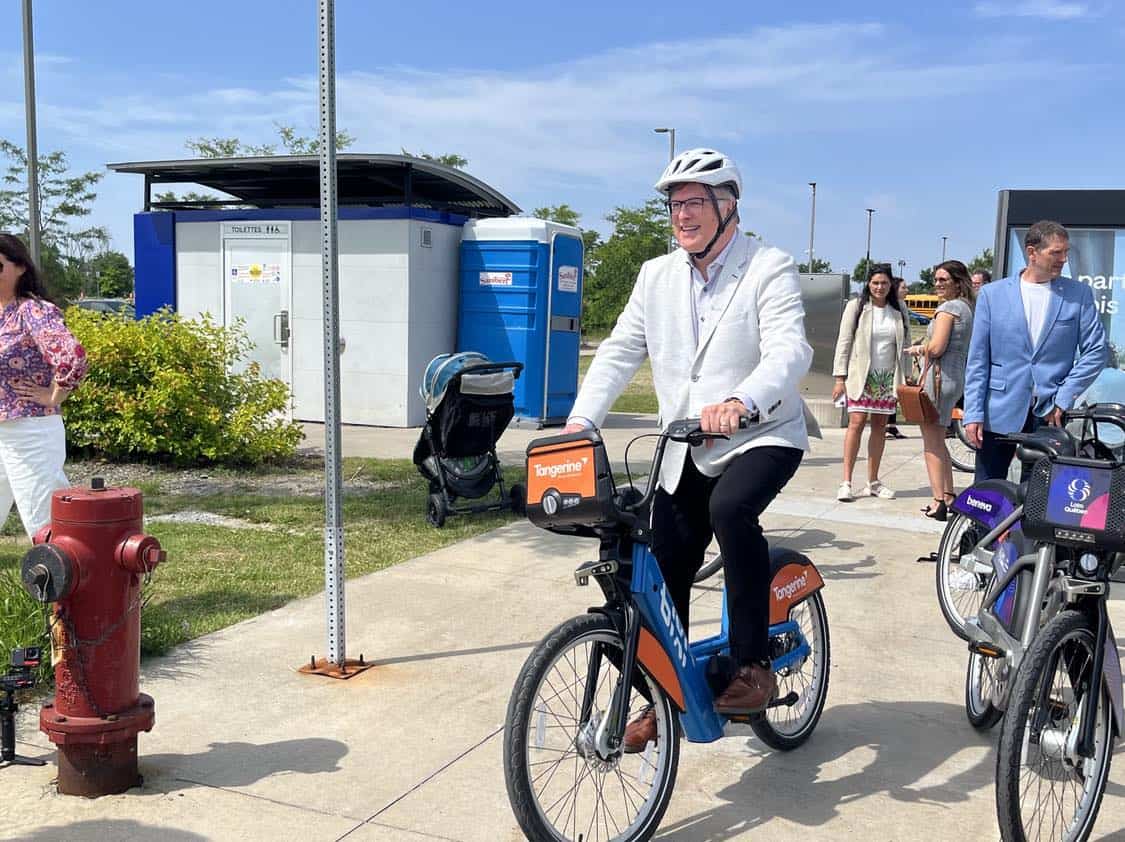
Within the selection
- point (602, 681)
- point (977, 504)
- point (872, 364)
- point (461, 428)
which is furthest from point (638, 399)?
point (602, 681)

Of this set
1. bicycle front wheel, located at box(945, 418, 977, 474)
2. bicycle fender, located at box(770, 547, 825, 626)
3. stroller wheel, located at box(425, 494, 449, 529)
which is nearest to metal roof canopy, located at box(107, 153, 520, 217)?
stroller wheel, located at box(425, 494, 449, 529)

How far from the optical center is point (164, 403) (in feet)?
30.5

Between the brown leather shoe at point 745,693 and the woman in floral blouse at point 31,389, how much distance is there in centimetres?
314

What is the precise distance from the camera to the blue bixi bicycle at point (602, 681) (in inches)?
113

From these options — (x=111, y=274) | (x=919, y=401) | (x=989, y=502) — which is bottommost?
(x=989, y=502)

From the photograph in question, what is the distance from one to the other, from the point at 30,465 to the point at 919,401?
18.9 ft

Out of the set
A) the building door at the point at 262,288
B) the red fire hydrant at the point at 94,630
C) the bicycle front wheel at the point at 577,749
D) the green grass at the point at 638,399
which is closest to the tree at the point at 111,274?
the green grass at the point at 638,399

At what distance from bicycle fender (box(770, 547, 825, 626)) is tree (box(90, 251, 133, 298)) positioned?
47459 mm

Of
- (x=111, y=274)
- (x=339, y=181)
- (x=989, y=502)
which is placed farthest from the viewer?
(x=111, y=274)

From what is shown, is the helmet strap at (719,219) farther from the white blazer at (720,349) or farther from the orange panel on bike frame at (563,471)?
the orange panel on bike frame at (563,471)

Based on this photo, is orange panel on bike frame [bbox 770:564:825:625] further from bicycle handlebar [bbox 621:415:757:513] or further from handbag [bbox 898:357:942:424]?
handbag [bbox 898:357:942:424]

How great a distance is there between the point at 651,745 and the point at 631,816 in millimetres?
272

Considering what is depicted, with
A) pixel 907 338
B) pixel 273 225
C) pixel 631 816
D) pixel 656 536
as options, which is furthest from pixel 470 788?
pixel 273 225

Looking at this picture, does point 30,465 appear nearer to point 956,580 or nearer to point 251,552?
point 251,552
